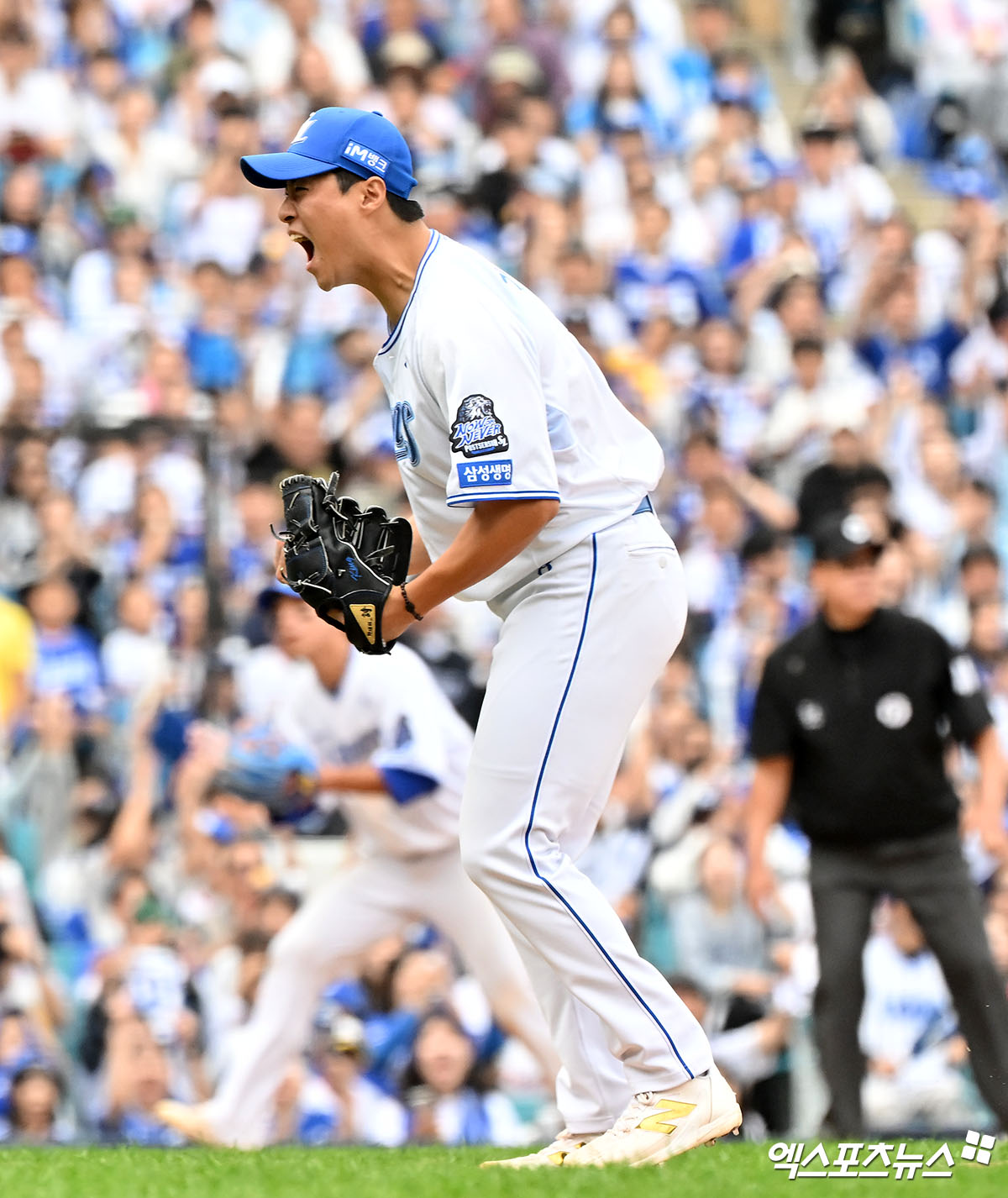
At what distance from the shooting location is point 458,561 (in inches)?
183

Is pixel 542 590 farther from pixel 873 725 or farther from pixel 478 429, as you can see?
pixel 873 725

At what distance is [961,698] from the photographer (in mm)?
7027

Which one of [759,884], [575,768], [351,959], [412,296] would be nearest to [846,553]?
[759,884]

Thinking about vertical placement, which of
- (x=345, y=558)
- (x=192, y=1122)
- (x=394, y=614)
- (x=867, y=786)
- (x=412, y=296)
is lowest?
(x=192, y=1122)

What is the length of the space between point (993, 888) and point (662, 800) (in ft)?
5.34

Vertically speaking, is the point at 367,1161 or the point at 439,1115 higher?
the point at 367,1161

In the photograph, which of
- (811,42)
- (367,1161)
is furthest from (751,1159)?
(811,42)

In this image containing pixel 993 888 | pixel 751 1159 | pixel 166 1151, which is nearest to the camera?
pixel 751 1159

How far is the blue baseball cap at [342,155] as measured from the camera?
15.8 feet

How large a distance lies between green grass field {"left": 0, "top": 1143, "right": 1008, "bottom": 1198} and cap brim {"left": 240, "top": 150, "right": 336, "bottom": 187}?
2359 mm

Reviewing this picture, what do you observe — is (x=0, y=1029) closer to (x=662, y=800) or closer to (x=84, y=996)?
(x=84, y=996)

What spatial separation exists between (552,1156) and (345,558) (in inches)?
62.0

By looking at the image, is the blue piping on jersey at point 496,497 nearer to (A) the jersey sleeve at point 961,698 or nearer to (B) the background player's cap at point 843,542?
(B) the background player's cap at point 843,542

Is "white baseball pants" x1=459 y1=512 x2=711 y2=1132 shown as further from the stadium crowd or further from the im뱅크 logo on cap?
the stadium crowd
